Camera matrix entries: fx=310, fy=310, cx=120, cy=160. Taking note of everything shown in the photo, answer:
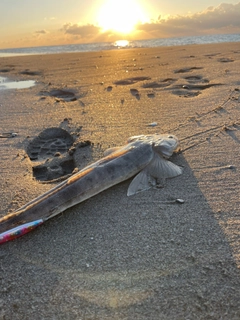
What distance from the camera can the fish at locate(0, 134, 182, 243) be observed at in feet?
9.39

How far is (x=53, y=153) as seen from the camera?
454 cm

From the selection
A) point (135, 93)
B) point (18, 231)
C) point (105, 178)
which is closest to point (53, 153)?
point (105, 178)

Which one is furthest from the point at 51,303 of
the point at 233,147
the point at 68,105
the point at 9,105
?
the point at 9,105

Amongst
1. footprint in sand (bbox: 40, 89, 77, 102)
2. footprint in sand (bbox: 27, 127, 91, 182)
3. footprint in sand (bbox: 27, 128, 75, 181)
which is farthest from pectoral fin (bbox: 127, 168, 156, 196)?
footprint in sand (bbox: 40, 89, 77, 102)

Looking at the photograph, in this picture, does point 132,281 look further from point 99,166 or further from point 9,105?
point 9,105

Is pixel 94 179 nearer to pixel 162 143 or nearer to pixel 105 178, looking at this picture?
pixel 105 178

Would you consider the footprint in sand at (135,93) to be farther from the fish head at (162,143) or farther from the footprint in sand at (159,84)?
the fish head at (162,143)

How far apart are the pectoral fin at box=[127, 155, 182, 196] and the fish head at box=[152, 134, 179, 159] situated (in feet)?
0.43

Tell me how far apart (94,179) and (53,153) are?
1.48 metres

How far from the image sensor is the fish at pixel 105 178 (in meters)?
2.86

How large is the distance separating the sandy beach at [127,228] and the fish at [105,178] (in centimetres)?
10

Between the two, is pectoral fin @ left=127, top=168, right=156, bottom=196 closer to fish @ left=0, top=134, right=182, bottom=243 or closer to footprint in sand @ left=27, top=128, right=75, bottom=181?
fish @ left=0, top=134, right=182, bottom=243

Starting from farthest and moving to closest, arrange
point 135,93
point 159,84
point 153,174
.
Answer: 1. point 159,84
2. point 135,93
3. point 153,174

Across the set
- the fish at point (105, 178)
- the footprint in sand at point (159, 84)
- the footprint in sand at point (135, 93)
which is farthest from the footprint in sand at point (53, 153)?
the footprint in sand at point (159, 84)
